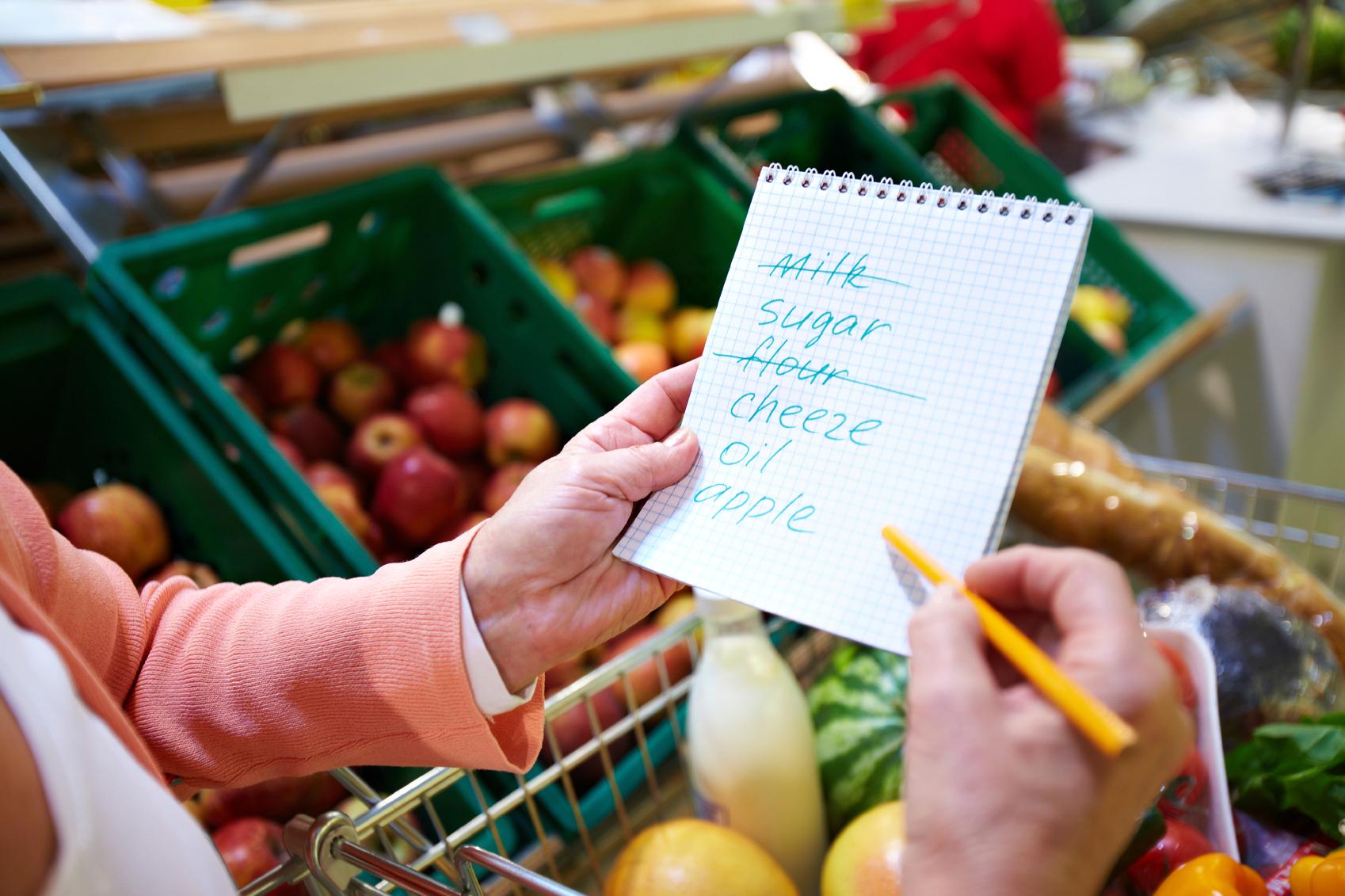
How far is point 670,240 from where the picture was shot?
1.75 m

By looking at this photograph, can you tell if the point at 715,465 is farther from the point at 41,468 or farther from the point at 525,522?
the point at 41,468

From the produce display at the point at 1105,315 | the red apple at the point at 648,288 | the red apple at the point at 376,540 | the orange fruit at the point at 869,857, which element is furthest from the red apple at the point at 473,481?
the produce display at the point at 1105,315

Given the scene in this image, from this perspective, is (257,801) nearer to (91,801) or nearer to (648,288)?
(91,801)

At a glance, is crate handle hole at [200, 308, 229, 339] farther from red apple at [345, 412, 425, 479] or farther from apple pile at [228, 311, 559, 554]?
red apple at [345, 412, 425, 479]

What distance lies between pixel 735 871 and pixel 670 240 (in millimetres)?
1240

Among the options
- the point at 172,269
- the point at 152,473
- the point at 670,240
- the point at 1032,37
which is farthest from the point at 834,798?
the point at 1032,37

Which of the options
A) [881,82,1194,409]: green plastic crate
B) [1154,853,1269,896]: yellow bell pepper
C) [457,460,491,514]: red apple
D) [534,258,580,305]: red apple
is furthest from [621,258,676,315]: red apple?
[1154,853,1269,896]: yellow bell pepper

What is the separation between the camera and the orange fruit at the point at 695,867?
741 millimetres

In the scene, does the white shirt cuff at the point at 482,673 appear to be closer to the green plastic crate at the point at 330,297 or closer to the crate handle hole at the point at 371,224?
the green plastic crate at the point at 330,297

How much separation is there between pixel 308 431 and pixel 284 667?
0.68 metres

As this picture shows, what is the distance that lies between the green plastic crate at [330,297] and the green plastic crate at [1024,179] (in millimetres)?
923

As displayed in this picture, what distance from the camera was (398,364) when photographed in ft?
4.75

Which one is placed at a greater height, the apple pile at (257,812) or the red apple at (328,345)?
the red apple at (328,345)

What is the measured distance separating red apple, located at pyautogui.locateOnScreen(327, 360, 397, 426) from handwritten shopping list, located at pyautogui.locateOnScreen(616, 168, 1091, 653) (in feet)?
2.84
